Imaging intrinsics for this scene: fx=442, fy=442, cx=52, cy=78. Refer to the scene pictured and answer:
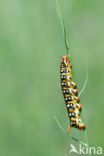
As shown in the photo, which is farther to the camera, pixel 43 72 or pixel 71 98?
pixel 43 72

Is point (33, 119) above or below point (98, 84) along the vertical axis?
below

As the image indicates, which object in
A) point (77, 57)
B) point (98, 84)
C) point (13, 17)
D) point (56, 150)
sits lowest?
point (56, 150)

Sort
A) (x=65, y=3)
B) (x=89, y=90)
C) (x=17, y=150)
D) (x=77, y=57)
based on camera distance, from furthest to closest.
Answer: (x=65, y=3) → (x=77, y=57) → (x=89, y=90) → (x=17, y=150)

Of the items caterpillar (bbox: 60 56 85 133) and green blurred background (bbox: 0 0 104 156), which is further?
green blurred background (bbox: 0 0 104 156)

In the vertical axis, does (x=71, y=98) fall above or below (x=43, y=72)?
below

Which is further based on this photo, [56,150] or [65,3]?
[65,3]

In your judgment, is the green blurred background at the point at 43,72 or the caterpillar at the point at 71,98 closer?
the caterpillar at the point at 71,98

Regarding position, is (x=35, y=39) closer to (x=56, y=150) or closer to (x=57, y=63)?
(x=57, y=63)

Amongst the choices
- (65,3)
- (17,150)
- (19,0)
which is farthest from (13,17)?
(17,150)
